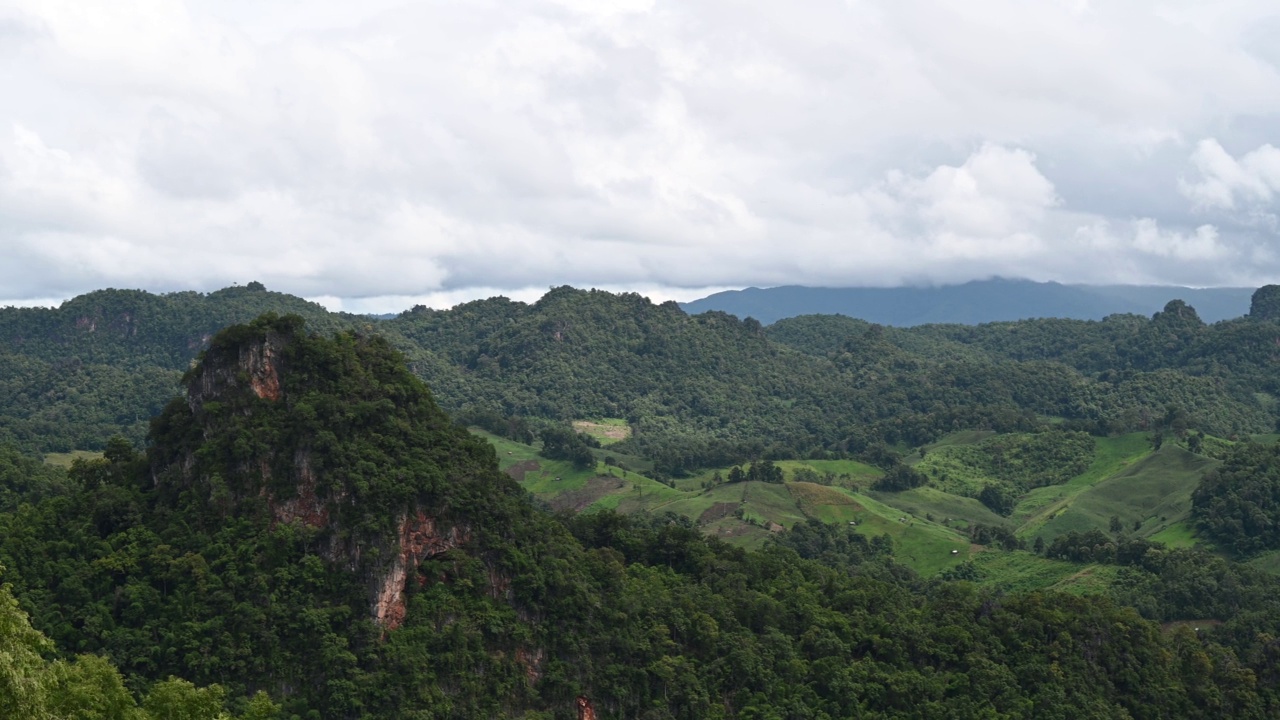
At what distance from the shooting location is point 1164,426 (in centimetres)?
17775

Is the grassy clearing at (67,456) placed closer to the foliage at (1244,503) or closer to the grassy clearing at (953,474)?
the grassy clearing at (953,474)

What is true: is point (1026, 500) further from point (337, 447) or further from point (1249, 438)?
point (337, 447)

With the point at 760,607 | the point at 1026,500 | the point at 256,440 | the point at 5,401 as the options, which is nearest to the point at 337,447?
the point at 256,440

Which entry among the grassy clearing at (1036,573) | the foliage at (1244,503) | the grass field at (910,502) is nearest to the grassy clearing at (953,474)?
the grass field at (910,502)

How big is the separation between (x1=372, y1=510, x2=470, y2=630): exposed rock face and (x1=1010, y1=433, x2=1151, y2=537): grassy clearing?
326 feet

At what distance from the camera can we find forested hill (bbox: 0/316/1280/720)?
59969 millimetres

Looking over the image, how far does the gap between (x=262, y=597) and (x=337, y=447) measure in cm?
857

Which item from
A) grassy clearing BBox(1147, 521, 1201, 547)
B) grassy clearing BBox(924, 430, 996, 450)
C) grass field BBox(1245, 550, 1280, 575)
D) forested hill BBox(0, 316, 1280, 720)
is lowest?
grass field BBox(1245, 550, 1280, 575)

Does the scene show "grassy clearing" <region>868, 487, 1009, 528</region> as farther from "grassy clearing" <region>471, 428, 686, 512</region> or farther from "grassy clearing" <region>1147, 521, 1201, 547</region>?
"grassy clearing" <region>471, 428, 686, 512</region>

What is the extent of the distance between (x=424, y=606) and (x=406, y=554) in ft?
9.49

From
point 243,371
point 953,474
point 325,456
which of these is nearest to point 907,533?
point 953,474

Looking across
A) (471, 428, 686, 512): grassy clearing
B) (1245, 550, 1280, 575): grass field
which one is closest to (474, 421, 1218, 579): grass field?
(471, 428, 686, 512): grassy clearing

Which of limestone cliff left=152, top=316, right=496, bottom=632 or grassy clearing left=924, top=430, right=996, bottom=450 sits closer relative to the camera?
limestone cliff left=152, top=316, right=496, bottom=632

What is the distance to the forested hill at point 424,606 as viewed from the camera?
59969mm
